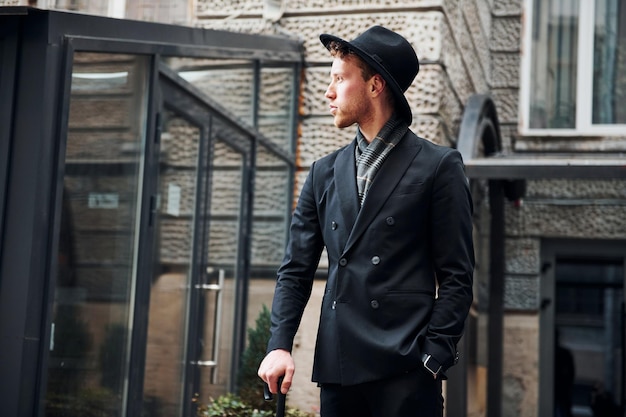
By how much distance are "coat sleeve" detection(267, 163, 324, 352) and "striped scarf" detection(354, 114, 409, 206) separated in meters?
0.18

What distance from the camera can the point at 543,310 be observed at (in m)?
10.7

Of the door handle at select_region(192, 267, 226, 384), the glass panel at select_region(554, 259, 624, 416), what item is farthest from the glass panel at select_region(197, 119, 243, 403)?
the glass panel at select_region(554, 259, 624, 416)

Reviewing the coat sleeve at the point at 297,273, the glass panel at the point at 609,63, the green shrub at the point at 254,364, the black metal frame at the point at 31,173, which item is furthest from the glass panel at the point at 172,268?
the glass panel at the point at 609,63

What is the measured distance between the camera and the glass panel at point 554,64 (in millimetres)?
10648

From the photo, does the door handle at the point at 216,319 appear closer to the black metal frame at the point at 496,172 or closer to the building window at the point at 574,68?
the black metal frame at the point at 496,172

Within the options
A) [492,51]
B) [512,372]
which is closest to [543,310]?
[512,372]

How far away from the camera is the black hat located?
120 inches

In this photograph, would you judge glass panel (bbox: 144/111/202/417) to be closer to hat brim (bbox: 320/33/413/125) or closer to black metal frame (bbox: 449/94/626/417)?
black metal frame (bbox: 449/94/626/417)

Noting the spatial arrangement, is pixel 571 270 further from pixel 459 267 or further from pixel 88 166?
pixel 459 267

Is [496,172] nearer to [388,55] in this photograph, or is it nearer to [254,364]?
[254,364]

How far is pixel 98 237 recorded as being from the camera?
5.66m

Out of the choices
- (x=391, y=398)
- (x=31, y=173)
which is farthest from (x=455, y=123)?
(x=391, y=398)

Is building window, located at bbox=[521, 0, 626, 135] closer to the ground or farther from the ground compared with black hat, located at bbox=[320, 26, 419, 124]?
farther from the ground

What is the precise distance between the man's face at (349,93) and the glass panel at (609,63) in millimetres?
7859
